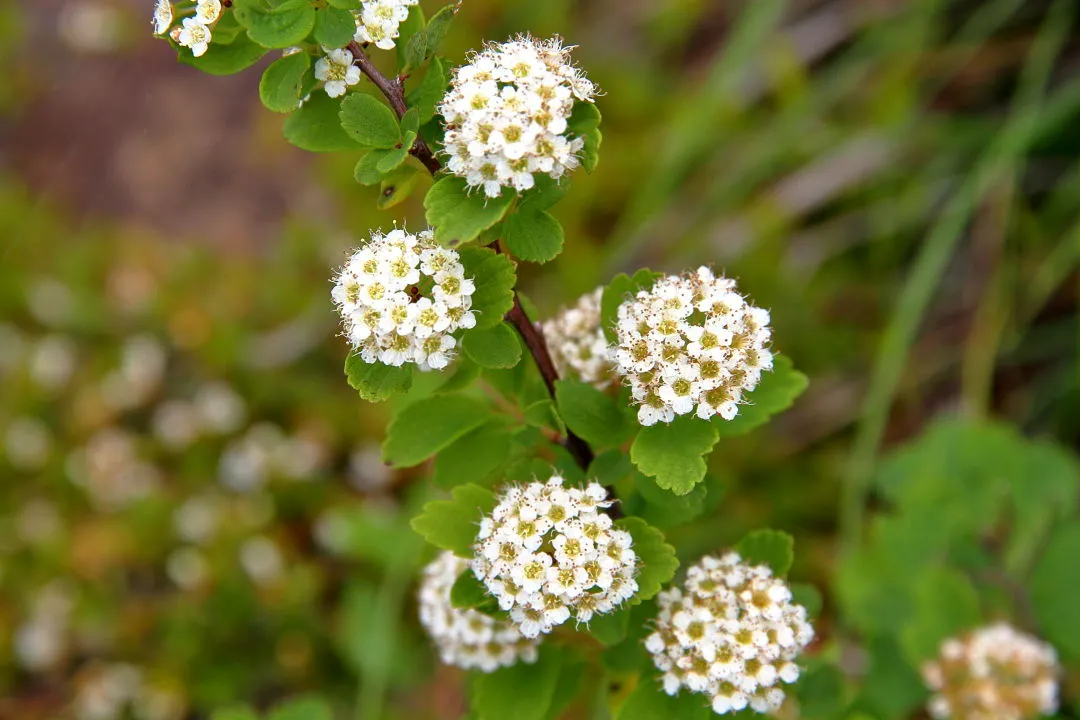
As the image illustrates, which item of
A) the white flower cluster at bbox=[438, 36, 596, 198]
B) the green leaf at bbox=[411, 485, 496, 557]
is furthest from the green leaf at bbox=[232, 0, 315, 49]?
the green leaf at bbox=[411, 485, 496, 557]

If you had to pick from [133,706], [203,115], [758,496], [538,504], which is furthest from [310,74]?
[203,115]

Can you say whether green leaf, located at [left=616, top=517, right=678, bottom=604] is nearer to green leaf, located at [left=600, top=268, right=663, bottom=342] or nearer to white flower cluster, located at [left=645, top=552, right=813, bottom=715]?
white flower cluster, located at [left=645, top=552, right=813, bottom=715]

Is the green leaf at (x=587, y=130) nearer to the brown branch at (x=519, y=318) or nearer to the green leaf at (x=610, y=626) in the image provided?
the brown branch at (x=519, y=318)

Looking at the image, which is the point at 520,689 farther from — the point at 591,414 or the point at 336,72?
the point at 336,72

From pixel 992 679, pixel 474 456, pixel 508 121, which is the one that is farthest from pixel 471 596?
pixel 992 679

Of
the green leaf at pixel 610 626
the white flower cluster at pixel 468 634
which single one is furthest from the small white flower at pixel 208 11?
the green leaf at pixel 610 626
